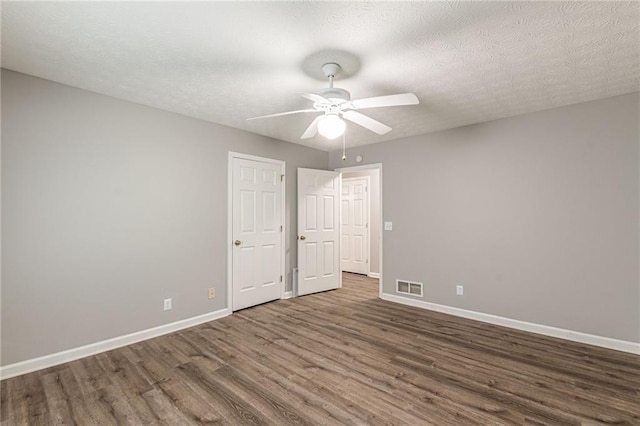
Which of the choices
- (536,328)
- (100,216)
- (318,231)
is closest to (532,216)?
(536,328)

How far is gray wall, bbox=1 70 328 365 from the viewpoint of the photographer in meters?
2.45

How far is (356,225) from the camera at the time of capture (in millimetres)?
6812

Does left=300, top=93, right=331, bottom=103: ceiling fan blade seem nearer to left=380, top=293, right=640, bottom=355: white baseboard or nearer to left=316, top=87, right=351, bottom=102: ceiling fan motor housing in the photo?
left=316, top=87, right=351, bottom=102: ceiling fan motor housing

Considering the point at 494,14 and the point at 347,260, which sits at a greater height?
the point at 494,14

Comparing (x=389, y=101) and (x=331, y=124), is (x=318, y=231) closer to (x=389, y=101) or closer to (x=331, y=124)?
(x=331, y=124)

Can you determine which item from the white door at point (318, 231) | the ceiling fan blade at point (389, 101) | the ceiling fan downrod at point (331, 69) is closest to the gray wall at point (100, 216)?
the white door at point (318, 231)

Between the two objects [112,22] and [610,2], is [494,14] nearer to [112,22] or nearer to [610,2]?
[610,2]

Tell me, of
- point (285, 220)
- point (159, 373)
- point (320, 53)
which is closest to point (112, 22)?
point (320, 53)

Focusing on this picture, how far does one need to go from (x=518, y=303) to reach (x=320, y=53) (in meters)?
3.53

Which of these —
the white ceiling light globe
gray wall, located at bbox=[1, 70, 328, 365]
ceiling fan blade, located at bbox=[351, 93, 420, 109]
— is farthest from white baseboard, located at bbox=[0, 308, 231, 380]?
ceiling fan blade, located at bbox=[351, 93, 420, 109]

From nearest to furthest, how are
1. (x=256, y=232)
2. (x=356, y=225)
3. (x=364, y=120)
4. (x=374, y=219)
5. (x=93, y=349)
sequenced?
(x=364, y=120), (x=93, y=349), (x=256, y=232), (x=374, y=219), (x=356, y=225)

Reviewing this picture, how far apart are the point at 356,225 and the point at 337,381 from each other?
15.3ft

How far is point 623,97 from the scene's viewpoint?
2879mm

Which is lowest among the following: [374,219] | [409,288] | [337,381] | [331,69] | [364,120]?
[337,381]
